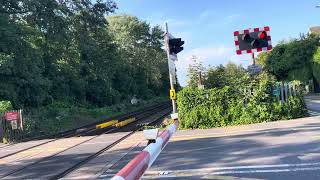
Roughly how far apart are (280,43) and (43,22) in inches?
1448

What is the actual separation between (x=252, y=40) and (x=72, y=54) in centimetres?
3659

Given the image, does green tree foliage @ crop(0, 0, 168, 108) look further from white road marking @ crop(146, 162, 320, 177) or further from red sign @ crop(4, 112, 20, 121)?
white road marking @ crop(146, 162, 320, 177)

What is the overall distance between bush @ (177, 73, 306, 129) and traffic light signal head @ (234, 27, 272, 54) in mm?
2236

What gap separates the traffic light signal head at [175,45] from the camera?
54.3 ft

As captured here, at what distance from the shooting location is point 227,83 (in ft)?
72.6

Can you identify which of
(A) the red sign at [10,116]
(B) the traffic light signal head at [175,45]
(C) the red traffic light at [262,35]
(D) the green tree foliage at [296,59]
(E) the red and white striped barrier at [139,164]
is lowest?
(E) the red and white striped barrier at [139,164]

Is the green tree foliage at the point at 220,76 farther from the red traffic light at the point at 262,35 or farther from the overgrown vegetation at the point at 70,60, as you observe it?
the overgrown vegetation at the point at 70,60

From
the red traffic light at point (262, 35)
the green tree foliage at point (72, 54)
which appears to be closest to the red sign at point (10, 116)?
the green tree foliage at point (72, 54)

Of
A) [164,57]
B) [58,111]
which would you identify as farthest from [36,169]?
[164,57]

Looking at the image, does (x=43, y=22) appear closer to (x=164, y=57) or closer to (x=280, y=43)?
(x=280, y=43)

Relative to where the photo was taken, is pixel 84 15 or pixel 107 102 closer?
pixel 84 15

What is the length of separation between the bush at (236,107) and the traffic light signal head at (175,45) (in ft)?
13.8

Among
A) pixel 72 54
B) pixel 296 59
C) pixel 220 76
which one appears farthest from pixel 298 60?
pixel 220 76

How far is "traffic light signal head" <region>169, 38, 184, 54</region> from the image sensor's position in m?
16.6
